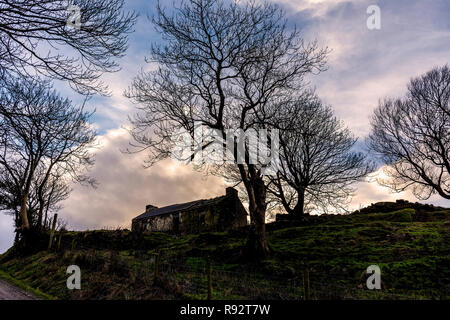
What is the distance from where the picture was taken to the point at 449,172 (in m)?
21.9

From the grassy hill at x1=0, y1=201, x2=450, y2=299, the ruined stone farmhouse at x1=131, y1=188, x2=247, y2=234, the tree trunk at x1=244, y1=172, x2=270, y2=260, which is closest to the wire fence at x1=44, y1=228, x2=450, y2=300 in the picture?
the grassy hill at x1=0, y1=201, x2=450, y2=299

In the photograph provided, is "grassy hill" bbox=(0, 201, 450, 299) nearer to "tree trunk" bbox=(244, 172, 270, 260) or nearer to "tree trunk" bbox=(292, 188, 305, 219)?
"tree trunk" bbox=(244, 172, 270, 260)

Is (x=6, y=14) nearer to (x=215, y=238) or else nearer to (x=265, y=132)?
(x=265, y=132)

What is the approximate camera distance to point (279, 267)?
11750 mm

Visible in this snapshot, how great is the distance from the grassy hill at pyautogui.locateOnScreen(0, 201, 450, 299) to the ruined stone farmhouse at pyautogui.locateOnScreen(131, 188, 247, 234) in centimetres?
1101

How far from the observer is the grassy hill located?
850cm

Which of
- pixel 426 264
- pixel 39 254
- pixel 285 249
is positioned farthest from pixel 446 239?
pixel 39 254

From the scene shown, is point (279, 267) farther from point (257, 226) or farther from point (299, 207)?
point (299, 207)

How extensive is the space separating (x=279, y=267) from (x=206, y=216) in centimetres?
1974

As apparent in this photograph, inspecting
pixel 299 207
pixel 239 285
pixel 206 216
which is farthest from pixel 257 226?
pixel 206 216

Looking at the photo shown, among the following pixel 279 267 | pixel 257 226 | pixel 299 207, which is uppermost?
pixel 299 207

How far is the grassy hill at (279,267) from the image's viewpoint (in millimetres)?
8500

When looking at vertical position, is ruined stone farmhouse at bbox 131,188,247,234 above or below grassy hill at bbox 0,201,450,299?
above
